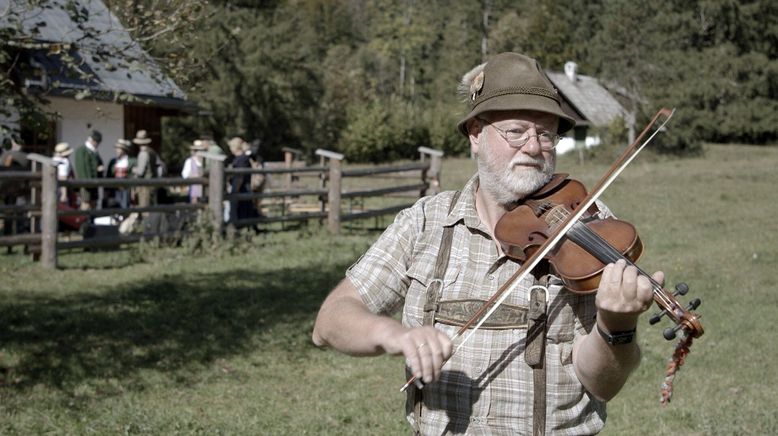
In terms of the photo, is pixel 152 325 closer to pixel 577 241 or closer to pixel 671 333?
pixel 577 241

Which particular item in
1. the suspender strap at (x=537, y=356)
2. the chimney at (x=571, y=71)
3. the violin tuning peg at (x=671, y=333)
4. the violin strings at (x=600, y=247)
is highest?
the chimney at (x=571, y=71)

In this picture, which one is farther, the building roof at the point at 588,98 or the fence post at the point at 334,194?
the building roof at the point at 588,98

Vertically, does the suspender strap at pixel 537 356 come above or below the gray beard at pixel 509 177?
below

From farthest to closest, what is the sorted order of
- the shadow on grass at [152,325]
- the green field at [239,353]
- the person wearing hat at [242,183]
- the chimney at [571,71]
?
the chimney at [571,71] → the person wearing hat at [242,183] → the shadow on grass at [152,325] → the green field at [239,353]

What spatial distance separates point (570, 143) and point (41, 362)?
5057cm

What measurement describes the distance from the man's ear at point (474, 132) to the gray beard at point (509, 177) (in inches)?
2.1

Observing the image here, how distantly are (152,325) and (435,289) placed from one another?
5.82m

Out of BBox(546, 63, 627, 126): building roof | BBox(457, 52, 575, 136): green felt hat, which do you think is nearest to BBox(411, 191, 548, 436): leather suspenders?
BBox(457, 52, 575, 136): green felt hat

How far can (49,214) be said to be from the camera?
10.8 meters

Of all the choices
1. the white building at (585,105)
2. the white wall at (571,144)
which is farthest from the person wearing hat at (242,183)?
the white building at (585,105)

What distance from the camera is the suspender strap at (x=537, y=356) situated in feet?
9.03

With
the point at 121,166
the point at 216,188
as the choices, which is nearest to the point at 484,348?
the point at 216,188

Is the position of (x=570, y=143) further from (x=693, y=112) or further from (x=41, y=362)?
(x=41, y=362)

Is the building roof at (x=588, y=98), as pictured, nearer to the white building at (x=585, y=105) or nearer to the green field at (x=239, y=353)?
the white building at (x=585, y=105)
